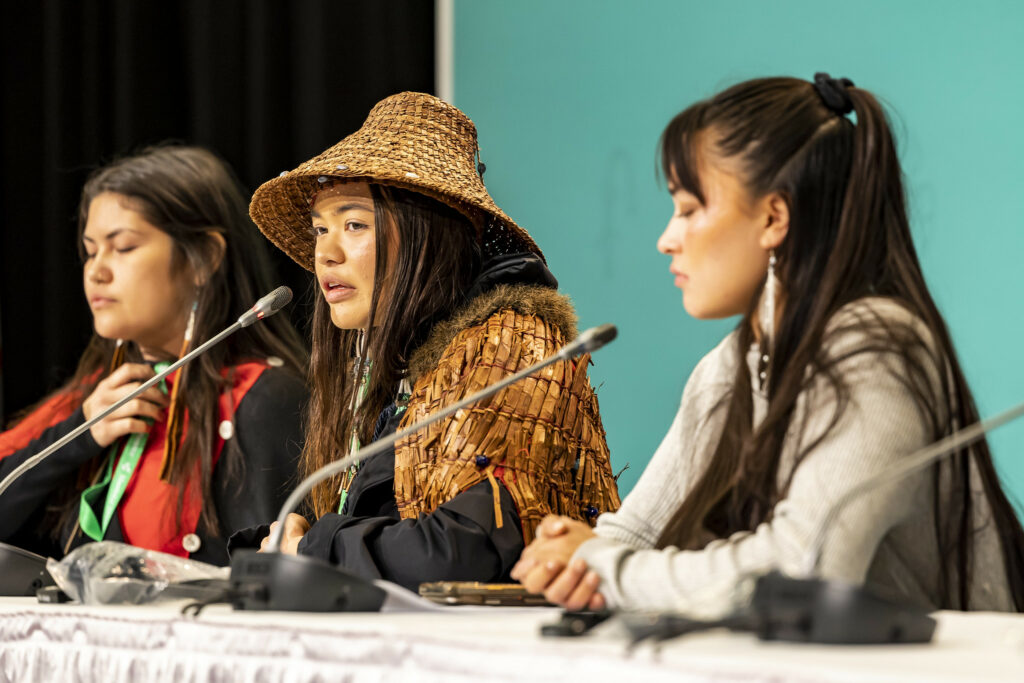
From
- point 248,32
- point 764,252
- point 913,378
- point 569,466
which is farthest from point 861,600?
point 248,32

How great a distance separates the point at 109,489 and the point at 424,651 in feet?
6.91

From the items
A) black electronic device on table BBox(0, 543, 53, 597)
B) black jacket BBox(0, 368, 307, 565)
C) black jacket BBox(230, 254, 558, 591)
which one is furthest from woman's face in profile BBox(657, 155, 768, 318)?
black jacket BBox(0, 368, 307, 565)

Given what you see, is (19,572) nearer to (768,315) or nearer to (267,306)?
(267,306)

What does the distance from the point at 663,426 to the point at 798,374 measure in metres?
1.81

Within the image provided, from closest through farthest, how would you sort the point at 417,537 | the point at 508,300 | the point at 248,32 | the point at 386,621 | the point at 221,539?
the point at 386,621, the point at 417,537, the point at 508,300, the point at 221,539, the point at 248,32

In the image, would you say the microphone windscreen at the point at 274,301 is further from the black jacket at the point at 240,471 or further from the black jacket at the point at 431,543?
the black jacket at the point at 240,471

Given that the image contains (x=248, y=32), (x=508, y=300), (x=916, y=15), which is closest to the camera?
(x=508, y=300)

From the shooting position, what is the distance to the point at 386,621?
1.27 m

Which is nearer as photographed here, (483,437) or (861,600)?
(861,600)

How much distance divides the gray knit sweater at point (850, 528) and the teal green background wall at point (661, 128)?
574mm

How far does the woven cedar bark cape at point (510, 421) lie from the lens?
2.07 metres

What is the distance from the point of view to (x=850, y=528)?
130cm

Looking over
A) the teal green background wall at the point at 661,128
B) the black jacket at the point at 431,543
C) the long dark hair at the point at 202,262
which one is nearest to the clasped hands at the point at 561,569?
the black jacket at the point at 431,543

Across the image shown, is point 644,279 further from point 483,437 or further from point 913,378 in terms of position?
point 913,378
